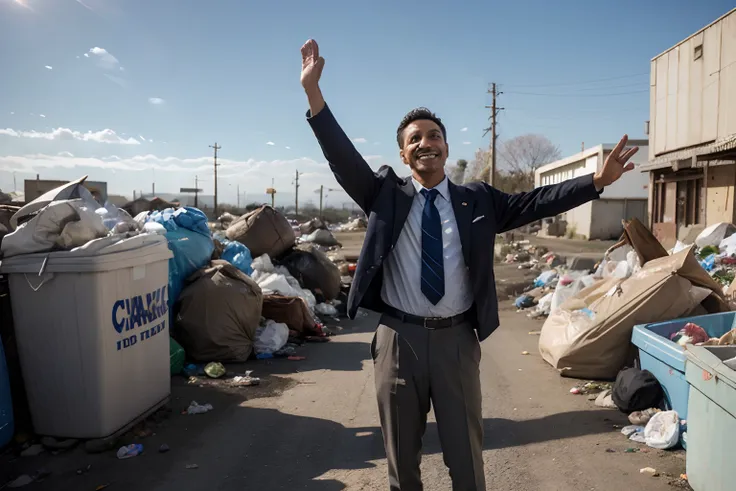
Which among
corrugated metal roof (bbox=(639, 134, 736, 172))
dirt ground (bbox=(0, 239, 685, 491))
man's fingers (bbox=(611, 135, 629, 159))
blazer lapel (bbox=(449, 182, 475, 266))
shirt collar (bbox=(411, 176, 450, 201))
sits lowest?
dirt ground (bbox=(0, 239, 685, 491))

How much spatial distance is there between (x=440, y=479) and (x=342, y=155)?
1.87m

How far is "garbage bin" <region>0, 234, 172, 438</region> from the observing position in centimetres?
318

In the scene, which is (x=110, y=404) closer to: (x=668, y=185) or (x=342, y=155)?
(x=342, y=155)

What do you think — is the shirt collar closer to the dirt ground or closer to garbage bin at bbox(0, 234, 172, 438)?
the dirt ground

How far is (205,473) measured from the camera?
9.88ft

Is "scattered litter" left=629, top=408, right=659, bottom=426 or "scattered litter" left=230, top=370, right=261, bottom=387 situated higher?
"scattered litter" left=629, top=408, right=659, bottom=426

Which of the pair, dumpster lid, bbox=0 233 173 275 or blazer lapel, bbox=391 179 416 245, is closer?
blazer lapel, bbox=391 179 416 245

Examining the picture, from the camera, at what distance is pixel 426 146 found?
7.19 feet

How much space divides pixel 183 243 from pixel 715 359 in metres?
4.58

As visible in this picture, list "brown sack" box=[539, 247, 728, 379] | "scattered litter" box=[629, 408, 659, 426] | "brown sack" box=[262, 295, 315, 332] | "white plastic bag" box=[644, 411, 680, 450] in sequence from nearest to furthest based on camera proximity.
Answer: "white plastic bag" box=[644, 411, 680, 450]
"scattered litter" box=[629, 408, 659, 426]
"brown sack" box=[539, 247, 728, 379]
"brown sack" box=[262, 295, 315, 332]

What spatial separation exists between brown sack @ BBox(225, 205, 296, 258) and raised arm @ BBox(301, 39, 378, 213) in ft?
18.9

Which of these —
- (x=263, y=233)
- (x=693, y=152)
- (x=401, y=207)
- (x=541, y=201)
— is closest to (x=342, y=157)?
(x=401, y=207)

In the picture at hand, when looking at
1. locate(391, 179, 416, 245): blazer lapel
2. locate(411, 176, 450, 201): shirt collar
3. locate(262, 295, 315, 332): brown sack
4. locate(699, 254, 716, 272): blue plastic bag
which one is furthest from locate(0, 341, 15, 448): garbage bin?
locate(699, 254, 716, 272): blue plastic bag

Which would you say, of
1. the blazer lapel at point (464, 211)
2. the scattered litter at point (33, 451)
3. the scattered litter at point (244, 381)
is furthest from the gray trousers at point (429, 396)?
the scattered litter at point (244, 381)
